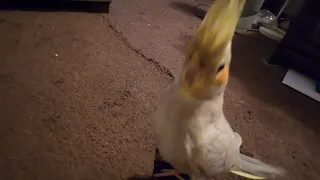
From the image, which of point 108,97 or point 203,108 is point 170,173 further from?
point 108,97

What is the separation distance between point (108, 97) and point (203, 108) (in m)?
0.62

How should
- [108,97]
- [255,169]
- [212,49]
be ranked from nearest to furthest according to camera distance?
[212,49], [255,169], [108,97]

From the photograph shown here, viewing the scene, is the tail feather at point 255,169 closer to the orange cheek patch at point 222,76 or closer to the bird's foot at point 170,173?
the bird's foot at point 170,173

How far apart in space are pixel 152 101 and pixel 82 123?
11.1 inches

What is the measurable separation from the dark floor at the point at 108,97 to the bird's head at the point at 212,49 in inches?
19.7

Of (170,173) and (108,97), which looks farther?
(108,97)

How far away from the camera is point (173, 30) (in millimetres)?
1700

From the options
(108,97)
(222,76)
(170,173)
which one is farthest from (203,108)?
(108,97)

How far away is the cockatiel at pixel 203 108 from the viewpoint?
23.7 inches

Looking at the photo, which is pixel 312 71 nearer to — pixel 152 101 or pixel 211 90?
pixel 152 101

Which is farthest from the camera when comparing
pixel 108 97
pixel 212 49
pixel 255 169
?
pixel 108 97

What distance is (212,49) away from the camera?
596mm

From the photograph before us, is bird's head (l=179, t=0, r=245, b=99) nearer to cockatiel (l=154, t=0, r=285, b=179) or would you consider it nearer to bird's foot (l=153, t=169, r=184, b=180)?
cockatiel (l=154, t=0, r=285, b=179)

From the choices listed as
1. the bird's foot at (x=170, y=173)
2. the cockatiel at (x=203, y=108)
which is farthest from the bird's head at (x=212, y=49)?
the bird's foot at (x=170, y=173)
